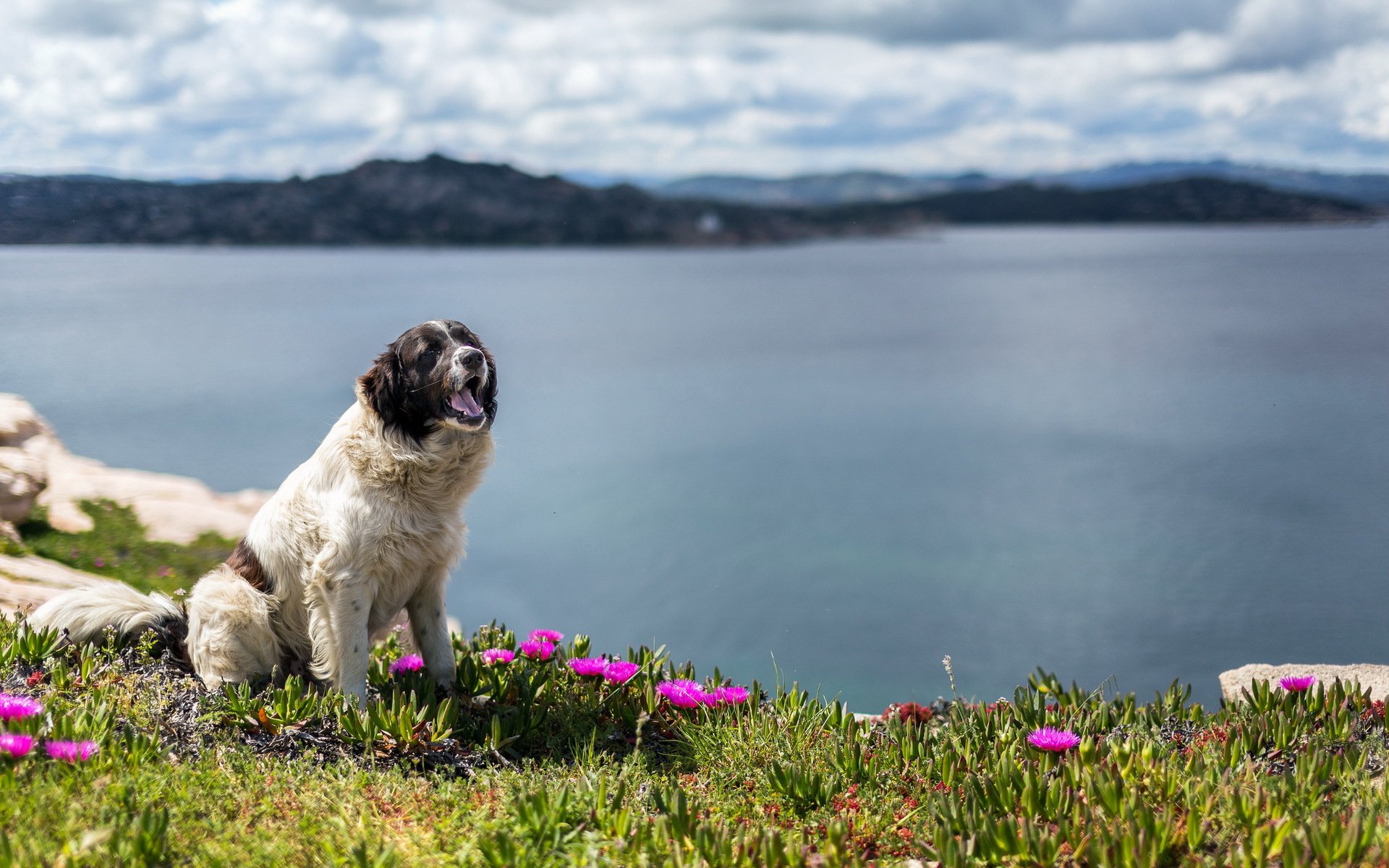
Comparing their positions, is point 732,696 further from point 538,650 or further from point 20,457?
point 20,457

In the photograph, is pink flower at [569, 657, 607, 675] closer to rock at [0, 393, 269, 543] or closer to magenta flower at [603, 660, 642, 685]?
magenta flower at [603, 660, 642, 685]

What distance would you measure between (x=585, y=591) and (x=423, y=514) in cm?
977

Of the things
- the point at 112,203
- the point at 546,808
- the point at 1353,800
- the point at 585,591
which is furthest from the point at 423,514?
the point at 112,203

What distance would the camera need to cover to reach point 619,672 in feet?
16.1

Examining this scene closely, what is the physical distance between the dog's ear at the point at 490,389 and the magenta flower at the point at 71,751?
1.88 m

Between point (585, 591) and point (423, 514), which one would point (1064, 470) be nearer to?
point (585, 591)

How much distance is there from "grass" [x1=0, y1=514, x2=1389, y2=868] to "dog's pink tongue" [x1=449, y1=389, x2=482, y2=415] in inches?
50.8

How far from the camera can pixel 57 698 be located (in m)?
4.24

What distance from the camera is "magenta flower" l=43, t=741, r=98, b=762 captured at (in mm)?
3473

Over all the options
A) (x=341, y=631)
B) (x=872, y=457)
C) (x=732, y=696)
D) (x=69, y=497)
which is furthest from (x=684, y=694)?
(x=872, y=457)

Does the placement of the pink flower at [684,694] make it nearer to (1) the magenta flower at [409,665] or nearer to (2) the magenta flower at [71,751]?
(1) the magenta flower at [409,665]

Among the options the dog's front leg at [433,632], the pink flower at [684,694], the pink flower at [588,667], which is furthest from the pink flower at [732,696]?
the dog's front leg at [433,632]

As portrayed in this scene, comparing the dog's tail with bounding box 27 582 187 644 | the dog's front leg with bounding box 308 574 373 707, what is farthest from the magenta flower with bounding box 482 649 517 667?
the dog's tail with bounding box 27 582 187 644

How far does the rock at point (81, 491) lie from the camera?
26.5ft
